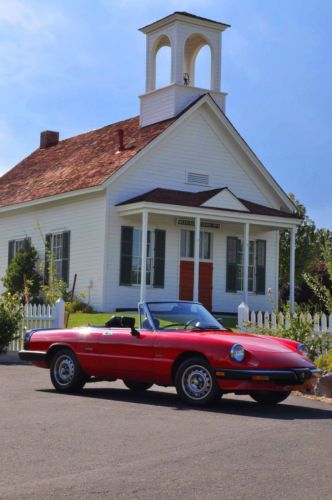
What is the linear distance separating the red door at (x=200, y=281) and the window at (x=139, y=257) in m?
0.85

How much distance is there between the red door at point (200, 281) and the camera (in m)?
28.4

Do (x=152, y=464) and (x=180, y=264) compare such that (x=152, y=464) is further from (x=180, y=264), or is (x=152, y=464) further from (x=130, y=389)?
(x=180, y=264)

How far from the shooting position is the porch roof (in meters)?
25.9

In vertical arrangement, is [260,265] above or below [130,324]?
above

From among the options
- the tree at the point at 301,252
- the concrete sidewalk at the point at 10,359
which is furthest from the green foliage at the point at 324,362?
the tree at the point at 301,252

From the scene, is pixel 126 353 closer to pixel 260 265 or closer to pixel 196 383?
pixel 196 383

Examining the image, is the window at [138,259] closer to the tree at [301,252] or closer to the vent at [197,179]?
the vent at [197,179]

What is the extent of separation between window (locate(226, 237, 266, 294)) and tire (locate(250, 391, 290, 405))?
17.8 m

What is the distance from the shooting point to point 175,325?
11734mm

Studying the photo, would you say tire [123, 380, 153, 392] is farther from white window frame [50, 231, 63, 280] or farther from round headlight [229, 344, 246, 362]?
white window frame [50, 231, 63, 280]

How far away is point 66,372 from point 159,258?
15.7 m

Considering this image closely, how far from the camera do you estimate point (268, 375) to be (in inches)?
410

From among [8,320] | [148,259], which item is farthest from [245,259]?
[8,320]

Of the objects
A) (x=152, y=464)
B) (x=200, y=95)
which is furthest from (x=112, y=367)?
(x=200, y=95)
